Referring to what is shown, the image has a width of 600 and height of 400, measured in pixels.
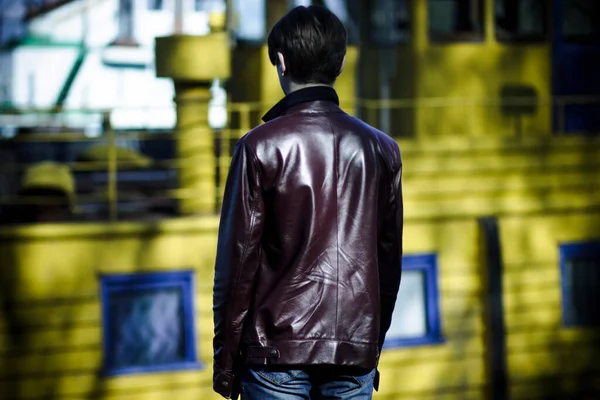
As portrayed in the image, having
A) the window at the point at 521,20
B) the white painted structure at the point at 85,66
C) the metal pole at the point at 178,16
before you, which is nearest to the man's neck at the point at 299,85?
the window at the point at 521,20

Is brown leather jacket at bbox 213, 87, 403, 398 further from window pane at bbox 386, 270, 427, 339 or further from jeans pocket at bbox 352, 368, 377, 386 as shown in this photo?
window pane at bbox 386, 270, 427, 339

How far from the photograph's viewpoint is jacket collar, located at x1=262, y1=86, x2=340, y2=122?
2512 millimetres

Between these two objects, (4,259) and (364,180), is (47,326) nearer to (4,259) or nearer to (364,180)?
(4,259)

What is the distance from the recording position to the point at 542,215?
7.95 m

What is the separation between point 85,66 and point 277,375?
8205mm

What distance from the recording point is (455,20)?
335 inches

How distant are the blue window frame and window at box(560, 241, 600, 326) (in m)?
3.10

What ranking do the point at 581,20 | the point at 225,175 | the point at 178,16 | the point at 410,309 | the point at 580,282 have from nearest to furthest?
the point at 225,175 → the point at 410,309 → the point at 580,282 → the point at 581,20 → the point at 178,16

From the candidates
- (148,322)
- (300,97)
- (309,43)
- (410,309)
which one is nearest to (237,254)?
(300,97)

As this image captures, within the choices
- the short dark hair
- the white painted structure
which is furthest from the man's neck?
the white painted structure

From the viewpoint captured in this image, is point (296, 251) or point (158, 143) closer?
point (296, 251)

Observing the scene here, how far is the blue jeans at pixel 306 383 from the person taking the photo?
7.95 feet

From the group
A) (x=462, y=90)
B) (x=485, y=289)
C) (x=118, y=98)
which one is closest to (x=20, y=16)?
(x=118, y=98)

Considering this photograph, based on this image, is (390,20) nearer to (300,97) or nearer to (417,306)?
(417,306)
